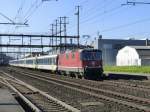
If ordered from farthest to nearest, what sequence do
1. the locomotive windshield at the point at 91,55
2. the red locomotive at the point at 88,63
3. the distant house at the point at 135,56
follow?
the distant house at the point at 135,56 → the locomotive windshield at the point at 91,55 → the red locomotive at the point at 88,63

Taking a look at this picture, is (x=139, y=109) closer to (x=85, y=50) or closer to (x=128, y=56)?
(x=85, y=50)

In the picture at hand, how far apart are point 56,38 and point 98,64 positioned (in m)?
48.5

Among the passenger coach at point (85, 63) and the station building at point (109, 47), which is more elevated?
the station building at point (109, 47)

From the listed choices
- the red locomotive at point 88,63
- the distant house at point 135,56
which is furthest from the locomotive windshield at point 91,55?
the distant house at point 135,56

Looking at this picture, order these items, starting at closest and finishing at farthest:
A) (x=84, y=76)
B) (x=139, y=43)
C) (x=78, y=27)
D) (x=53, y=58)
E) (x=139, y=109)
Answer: (x=139, y=109) < (x=84, y=76) < (x=53, y=58) < (x=78, y=27) < (x=139, y=43)

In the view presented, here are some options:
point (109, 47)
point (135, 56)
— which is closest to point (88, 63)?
point (135, 56)

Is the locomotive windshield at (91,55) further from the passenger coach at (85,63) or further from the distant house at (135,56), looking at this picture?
the distant house at (135,56)

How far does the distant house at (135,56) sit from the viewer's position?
97.6 meters

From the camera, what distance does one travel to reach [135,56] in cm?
10212

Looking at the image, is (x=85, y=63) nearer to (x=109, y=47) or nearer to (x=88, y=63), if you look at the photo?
(x=88, y=63)

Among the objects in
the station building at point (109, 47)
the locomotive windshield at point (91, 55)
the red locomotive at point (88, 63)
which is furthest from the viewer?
the station building at point (109, 47)

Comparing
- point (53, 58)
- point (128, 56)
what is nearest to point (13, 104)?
point (53, 58)

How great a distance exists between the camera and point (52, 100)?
20672 mm

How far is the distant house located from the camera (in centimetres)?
9761
